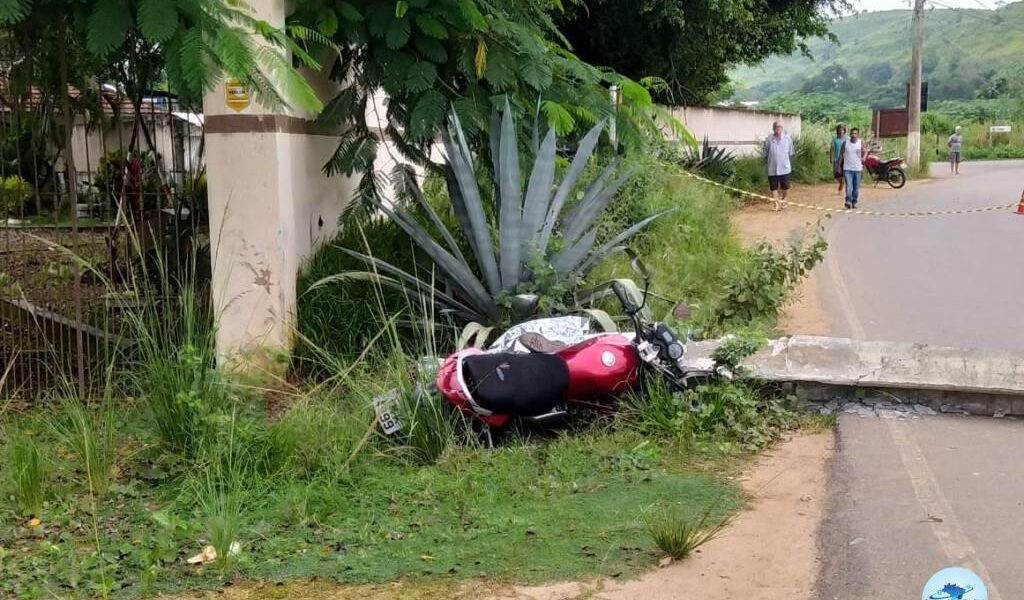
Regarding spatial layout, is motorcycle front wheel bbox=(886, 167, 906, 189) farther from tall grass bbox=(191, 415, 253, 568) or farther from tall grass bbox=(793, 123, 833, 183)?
tall grass bbox=(191, 415, 253, 568)

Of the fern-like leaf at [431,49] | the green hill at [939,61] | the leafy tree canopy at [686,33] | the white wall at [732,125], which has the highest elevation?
the green hill at [939,61]

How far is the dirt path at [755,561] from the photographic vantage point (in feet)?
12.0

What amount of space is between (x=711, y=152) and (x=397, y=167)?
1262 cm

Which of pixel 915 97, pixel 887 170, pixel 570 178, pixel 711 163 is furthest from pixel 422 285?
pixel 915 97

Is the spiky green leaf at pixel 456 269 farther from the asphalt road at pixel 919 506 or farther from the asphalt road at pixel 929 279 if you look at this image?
the asphalt road at pixel 929 279

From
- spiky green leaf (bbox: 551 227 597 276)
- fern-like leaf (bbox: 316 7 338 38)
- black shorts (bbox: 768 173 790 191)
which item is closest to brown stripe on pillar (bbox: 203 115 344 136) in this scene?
fern-like leaf (bbox: 316 7 338 38)

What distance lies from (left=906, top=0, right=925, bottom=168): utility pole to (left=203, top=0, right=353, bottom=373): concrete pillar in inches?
944

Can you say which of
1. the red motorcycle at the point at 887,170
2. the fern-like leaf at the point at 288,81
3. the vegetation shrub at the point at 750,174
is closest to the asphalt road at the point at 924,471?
the fern-like leaf at the point at 288,81

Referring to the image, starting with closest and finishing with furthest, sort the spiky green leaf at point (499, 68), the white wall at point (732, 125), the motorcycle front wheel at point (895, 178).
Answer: the spiky green leaf at point (499, 68) → the white wall at point (732, 125) → the motorcycle front wheel at point (895, 178)

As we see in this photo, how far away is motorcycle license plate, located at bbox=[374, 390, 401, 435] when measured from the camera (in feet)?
17.4

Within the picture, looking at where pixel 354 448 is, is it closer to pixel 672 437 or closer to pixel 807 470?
pixel 672 437

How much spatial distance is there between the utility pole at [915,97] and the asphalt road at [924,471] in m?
18.1

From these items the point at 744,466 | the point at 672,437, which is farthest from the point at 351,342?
the point at 744,466

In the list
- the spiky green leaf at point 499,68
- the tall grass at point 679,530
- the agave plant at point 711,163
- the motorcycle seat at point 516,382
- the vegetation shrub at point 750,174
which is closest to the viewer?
the tall grass at point 679,530
